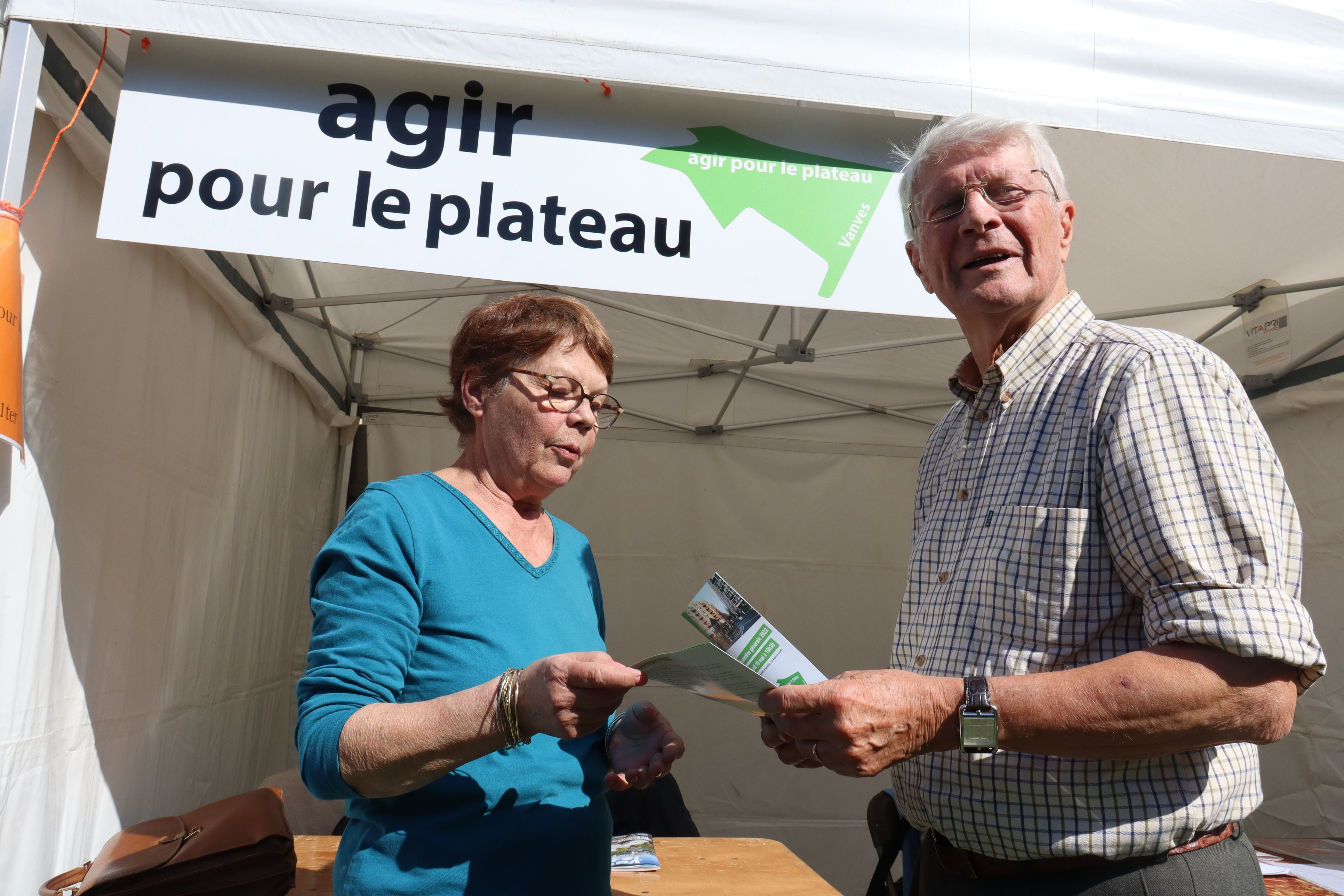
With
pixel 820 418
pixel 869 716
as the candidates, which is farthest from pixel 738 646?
pixel 820 418

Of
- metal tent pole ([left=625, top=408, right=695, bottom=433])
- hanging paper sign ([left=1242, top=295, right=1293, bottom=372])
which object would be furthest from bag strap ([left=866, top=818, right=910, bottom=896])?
metal tent pole ([left=625, top=408, right=695, bottom=433])

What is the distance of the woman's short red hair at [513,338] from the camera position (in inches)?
62.9

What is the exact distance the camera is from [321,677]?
1.15 m

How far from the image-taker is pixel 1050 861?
1.12 m

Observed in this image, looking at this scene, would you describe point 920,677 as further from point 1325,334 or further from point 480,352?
point 1325,334

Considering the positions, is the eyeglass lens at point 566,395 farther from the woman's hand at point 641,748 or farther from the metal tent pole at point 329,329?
the metal tent pole at point 329,329

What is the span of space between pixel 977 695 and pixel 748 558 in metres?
4.91

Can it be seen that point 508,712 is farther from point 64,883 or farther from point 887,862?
point 64,883

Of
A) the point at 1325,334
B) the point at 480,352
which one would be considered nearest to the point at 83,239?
the point at 480,352

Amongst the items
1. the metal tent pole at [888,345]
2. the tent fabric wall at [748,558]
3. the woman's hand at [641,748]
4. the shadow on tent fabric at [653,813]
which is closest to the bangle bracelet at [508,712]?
the woman's hand at [641,748]

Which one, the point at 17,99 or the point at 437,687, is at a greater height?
the point at 17,99

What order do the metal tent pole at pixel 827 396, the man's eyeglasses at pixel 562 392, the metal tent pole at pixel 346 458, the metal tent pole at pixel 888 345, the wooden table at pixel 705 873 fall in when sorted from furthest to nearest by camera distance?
the metal tent pole at pixel 827 396 < the metal tent pole at pixel 346 458 < the metal tent pole at pixel 888 345 < the wooden table at pixel 705 873 < the man's eyeglasses at pixel 562 392

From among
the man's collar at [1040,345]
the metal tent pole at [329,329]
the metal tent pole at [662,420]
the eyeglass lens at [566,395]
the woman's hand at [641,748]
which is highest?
the metal tent pole at [329,329]

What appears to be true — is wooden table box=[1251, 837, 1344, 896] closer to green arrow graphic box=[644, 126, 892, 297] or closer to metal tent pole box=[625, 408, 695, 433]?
green arrow graphic box=[644, 126, 892, 297]
